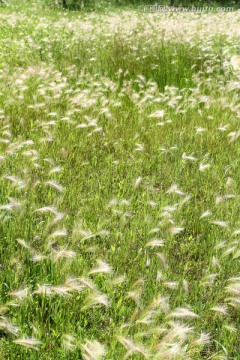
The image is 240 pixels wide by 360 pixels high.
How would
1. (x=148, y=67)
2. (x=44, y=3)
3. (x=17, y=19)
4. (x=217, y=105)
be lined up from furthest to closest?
1. (x=44, y=3)
2. (x=17, y=19)
3. (x=148, y=67)
4. (x=217, y=105)

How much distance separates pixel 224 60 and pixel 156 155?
3557 millimetres

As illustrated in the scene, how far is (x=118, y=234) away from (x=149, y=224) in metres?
0.19

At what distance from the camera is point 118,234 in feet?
Answer: 7.95

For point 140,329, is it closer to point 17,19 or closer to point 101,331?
point 101,331

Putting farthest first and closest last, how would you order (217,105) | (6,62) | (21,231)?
(6,62)
(217,105)
(21,231)

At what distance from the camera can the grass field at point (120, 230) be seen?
1.76 metres

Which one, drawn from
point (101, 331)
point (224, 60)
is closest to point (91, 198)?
point (101, 331)

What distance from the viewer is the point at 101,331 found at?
186 centimetres

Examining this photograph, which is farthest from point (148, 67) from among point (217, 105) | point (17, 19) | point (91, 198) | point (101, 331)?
point (17, 19)

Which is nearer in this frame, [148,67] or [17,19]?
[148,67]

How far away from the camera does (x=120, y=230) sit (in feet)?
8.05

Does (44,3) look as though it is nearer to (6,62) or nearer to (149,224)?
(6,62)

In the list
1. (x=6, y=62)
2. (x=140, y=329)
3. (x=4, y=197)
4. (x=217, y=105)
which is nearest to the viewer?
(x=140, y=329)

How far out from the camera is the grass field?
1764 mm
